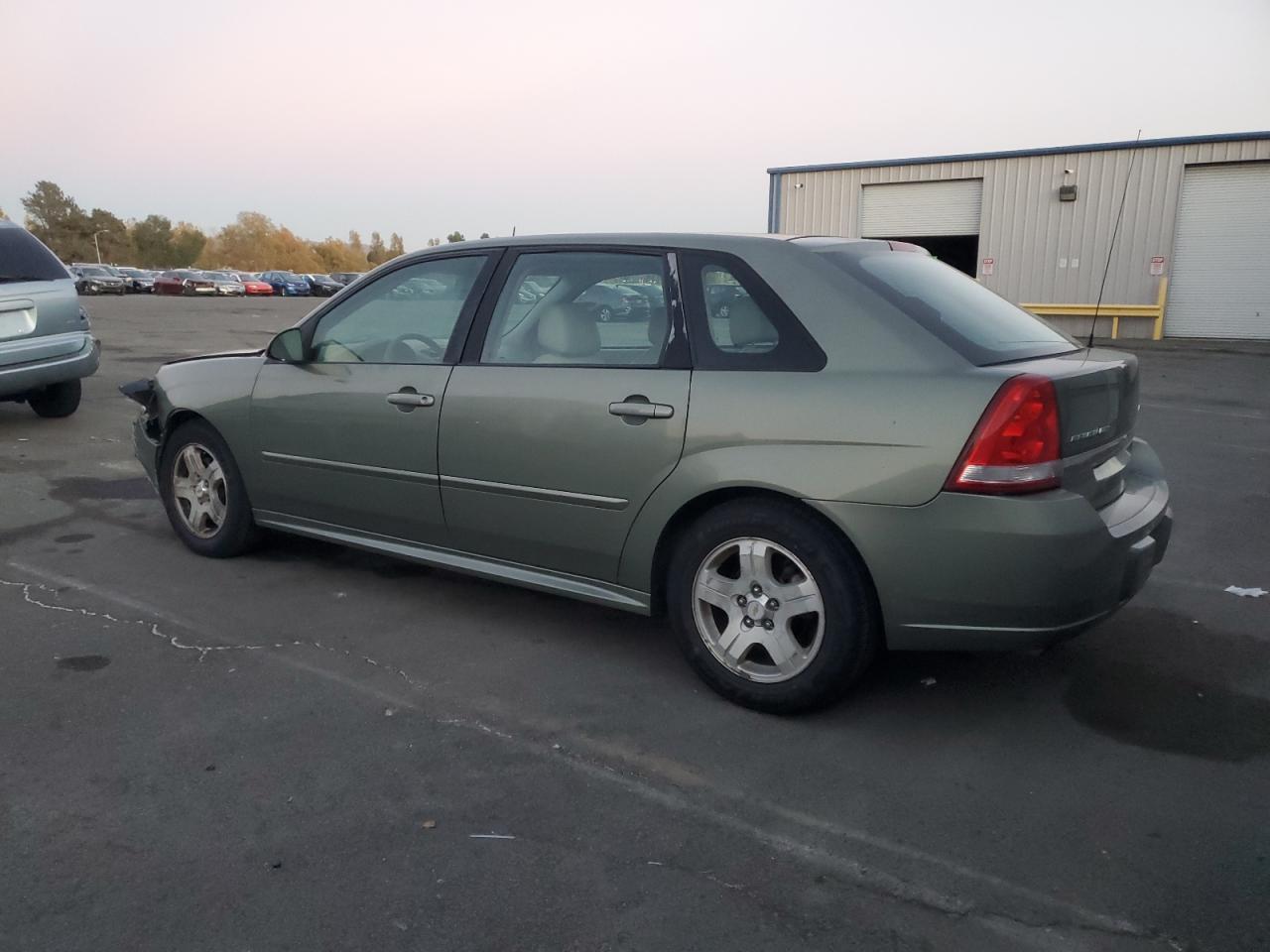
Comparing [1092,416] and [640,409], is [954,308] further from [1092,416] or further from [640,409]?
[640,409]

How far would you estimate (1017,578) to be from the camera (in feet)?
9.91

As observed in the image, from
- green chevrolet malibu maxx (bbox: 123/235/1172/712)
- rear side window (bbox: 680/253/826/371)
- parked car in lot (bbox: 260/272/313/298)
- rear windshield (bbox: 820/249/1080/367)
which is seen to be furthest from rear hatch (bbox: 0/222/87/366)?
parked car in lot (bbox: 260/272/313/298)

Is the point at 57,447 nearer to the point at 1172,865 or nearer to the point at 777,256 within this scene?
the point at 777,256

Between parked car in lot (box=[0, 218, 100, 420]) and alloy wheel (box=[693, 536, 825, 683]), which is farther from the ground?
parked car in lot (box=[0, 218, 100, 420])

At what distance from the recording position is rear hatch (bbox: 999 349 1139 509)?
3.11 meters

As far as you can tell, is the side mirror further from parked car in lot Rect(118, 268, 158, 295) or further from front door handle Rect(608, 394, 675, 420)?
parked car in lot Rect(118, 268, 158, 295)

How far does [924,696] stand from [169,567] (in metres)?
3.57

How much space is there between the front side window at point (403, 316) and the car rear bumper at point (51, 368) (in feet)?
15.9

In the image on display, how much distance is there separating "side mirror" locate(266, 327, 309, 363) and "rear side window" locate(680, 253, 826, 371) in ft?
→ 6.34

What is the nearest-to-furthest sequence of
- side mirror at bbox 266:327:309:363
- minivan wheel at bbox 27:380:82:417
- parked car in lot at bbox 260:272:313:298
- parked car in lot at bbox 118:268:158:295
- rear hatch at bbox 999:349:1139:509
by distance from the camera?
rear hatch at bbox 999:349:1139:509 < side mirror at bbox 266:327:309:363 < minivan wheel at bbox 27:380:82:417 < parked car in lot at bbox 118:268:158:295 < parked car in lot at bbox 260:272:313:298

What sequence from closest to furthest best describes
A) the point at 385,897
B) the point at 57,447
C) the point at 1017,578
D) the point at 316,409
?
the point at 385,897
the point at 1017,578
the point at 316,409
the point at 57,447

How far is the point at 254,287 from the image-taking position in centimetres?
5522

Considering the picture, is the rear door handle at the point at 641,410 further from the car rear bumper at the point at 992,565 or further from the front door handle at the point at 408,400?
the front door handle at the point at 408,400

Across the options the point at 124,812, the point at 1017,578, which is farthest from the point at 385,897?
the point at 1017,578
